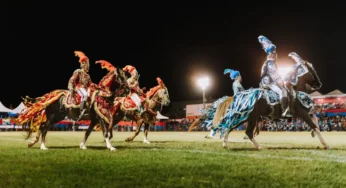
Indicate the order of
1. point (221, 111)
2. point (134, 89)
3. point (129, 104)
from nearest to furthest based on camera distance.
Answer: point (221, 111), point (129, 104), point (134, 89)

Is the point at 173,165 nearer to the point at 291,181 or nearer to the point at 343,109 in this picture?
the point at 291,181

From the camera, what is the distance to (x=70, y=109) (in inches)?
527

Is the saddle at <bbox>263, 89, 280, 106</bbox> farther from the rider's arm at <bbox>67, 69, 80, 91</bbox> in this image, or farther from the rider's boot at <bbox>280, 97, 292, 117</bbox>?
the rider's arm at <bbox>67, 69, 80, 91</bbox>

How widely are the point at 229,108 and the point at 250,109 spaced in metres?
0.95

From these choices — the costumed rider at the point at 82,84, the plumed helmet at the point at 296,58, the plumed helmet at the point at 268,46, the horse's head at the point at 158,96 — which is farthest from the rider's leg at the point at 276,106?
the horse's head at the point at 158,96

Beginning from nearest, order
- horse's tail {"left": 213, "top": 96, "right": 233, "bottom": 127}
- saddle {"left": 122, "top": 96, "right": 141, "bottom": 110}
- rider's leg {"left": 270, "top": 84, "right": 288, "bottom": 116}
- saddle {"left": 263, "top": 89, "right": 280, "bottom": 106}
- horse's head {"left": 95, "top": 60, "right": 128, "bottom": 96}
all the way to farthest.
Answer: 1. rider's leg {"left": 270, "top": 84, "right": 288, "bottom": 116}
2. saddle {"left": 263, "top": 89, "right": 280, "bottom": 106}
3. horse's head {"left": 95, "top": 60, "right": 128, "bottom": 96}
4. horse's tail {"left": 213, "top": 96, "right": 233, "bottom": 127}
5. saddle {"left": 122, "top": 96, "right": 141, "bottom": 110}

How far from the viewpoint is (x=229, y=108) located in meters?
13.3

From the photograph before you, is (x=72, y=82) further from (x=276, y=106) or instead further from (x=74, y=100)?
(x=276, y=106)

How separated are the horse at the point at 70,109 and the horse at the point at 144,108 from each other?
1908 mm

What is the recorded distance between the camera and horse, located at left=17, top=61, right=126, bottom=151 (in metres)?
13.1

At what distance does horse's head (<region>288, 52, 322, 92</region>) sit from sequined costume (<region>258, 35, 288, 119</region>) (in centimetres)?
49

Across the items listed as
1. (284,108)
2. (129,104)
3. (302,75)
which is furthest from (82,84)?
(302,75)

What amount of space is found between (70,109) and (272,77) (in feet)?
21.6

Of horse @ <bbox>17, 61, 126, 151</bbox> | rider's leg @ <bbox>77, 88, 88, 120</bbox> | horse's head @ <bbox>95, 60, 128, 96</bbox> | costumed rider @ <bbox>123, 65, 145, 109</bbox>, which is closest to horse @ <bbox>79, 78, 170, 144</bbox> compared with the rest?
costumed rider @ <bbox>123, 65, 145, 109</bbox>
